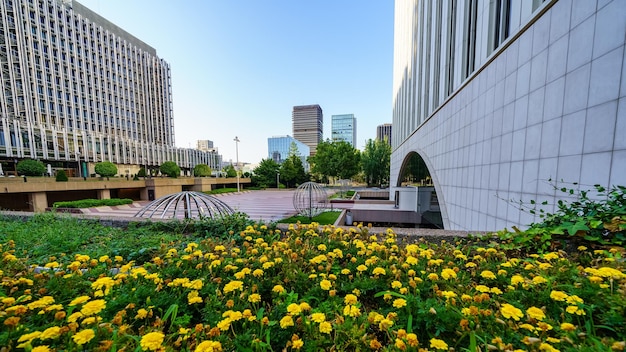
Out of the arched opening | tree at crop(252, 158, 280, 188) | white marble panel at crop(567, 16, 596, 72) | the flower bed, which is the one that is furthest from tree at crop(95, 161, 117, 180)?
white marble panel at crop(567, 16, 596, 72)

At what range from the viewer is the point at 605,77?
3.02m

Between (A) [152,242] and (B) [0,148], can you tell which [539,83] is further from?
(B) [0,148]

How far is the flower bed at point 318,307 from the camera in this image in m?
1.13

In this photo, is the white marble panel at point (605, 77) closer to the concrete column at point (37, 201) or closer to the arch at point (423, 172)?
the arch at point (423, 172)

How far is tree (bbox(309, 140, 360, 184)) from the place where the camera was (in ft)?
119

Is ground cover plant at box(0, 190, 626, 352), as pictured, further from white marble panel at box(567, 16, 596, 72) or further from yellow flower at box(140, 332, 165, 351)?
white marble panel at box(567, 16, 596, 72)

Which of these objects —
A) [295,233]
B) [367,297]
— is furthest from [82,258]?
[367,297]

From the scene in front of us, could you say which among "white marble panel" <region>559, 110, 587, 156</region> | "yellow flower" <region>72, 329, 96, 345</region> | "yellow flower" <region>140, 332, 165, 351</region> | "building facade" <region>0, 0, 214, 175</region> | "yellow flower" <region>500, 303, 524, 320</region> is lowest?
"yellow flower" <region>140, 332, 165, 351</region>

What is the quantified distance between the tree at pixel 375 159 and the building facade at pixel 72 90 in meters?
38.0

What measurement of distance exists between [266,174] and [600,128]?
38.7 m

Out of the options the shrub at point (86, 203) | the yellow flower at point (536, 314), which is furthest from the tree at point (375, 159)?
the yellow flower at point (536, 314)

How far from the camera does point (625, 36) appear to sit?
9.20 ft

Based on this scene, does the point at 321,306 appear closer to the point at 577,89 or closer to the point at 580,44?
the point at 577,89

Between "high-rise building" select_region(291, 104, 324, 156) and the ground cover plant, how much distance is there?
101033 millimetres
